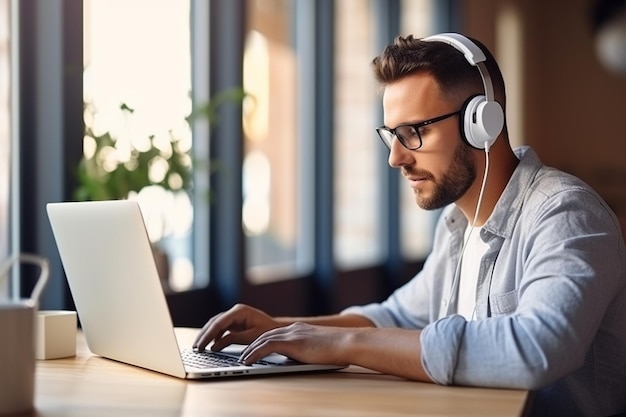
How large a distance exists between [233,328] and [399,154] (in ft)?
1.51

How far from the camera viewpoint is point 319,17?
4.90 metres

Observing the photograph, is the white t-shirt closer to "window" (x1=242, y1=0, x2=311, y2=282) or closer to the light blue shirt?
the light blue shirt

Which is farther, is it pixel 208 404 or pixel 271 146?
pixel 271 146

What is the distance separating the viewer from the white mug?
49.8 inches

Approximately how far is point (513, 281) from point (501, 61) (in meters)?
6.43

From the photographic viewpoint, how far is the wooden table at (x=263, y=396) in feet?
4.24

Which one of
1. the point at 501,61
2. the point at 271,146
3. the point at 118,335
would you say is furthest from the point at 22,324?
the point at 501,61

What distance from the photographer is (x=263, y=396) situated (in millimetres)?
1395

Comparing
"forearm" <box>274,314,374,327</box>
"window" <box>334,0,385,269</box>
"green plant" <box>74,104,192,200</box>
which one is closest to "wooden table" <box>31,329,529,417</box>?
"forearm" <box>274,314,374,327</box>

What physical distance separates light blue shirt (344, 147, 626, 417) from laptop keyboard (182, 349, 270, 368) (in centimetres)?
34

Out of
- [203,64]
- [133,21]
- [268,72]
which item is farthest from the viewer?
[268,72]

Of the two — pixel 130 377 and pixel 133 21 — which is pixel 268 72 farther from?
pixel 130 377

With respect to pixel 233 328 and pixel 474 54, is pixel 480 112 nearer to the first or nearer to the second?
pixel 474 54

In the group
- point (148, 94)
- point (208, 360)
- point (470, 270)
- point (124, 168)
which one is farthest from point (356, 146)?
point (208, 360)
